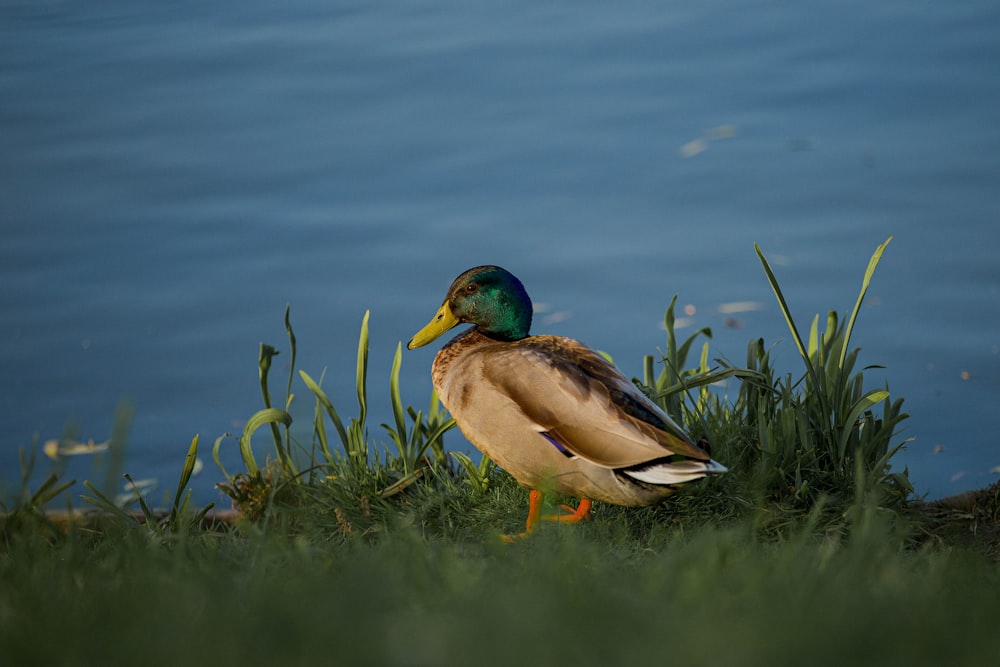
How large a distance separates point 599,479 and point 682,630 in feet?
5.15

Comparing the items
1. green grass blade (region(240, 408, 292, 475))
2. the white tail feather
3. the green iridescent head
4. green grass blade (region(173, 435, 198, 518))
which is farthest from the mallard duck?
green grass blade (region(173, 435, 198, 518))

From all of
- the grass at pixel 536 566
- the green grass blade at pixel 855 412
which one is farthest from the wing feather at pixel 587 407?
the green grass blade at pixel 855 412

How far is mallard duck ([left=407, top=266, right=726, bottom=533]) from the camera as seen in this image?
3.34m

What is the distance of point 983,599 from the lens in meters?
2.24

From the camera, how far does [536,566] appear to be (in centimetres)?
241

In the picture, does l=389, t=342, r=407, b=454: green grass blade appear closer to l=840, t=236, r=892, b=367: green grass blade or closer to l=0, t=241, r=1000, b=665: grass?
l=0, t=241, r=1000, b=665: grass

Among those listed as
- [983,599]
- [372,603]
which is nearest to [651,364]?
[983,599]

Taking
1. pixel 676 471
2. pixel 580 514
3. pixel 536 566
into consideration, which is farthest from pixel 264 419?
pixel 536 566

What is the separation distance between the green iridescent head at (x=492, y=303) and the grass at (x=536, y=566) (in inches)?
16.1

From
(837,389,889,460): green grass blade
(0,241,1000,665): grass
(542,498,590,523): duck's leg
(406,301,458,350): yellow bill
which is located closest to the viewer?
(0,241,1000,665): grass

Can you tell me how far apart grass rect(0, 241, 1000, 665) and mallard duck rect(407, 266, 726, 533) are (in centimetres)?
19

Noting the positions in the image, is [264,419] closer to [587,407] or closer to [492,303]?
[492,303]

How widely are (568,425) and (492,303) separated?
0.70m

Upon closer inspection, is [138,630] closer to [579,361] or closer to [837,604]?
[837,604]
